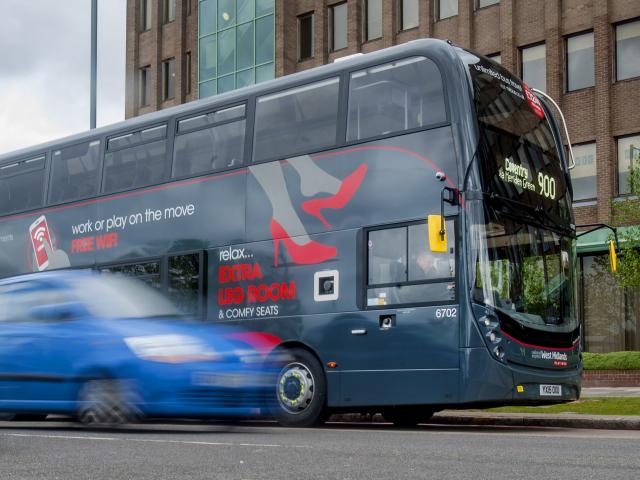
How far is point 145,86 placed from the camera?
43.2 metres

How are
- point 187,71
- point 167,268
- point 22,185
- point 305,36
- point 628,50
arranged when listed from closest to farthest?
point 167,268 → point 22,185 → point 628,50 → point 305,36 → point 187,71

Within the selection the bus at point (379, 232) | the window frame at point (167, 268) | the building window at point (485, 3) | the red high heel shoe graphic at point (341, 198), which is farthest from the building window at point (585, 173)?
the red high heel shoe graphic at point (341, 198)

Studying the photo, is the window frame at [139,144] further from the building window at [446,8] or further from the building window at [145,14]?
the building window at [145,14]

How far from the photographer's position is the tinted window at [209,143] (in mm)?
15086

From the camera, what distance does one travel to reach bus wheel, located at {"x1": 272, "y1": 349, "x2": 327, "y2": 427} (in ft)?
43.3

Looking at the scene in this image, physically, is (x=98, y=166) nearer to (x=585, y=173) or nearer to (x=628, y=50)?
(x=585, y=173)

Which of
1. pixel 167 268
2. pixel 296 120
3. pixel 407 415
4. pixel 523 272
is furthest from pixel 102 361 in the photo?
pixel 523 272

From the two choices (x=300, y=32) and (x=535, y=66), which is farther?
(x=300, y=32)

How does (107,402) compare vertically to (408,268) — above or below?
below

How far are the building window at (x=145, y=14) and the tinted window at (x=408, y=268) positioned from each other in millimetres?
32470

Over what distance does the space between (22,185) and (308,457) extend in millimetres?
12299

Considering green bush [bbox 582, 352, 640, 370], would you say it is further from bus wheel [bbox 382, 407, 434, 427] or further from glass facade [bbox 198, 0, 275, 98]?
glass facade [bbox 198, 0, 275, 98]

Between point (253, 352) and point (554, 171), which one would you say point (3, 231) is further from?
point (554, 171)

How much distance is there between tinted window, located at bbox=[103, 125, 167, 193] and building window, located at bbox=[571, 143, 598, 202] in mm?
16272
